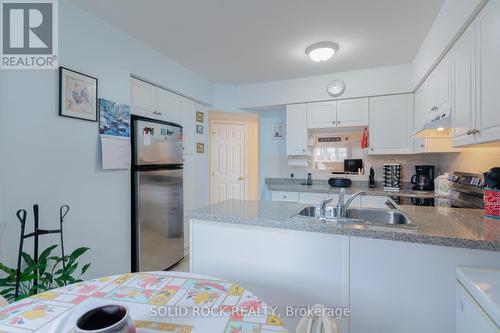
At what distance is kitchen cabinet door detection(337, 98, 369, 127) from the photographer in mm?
3244

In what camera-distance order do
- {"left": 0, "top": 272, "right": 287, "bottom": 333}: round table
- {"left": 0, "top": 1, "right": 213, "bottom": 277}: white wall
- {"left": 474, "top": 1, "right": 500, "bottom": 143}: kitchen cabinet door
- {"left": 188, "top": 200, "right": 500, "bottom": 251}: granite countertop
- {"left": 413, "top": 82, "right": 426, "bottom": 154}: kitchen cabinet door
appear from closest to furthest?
{"left": 0, "top": 272, "right": 287, "bottom": 333}: round table < {"left": 188, "top": 200, "right": 500, "bottom": 251}: granite countertop < {"left": 474, "top": 1, "right": 500, "bottom": 143}: kitchen cabinet door < {"left": 0, "top": 1, "right": 213, "bottom": 277}: white wall < {"left": 413, "top": 82, "right": 426, "bottom": 154}: kitchen cabinet door

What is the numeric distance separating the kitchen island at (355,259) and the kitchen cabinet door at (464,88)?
0.52 metres

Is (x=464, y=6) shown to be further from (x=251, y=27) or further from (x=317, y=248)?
(x=317, y=248)

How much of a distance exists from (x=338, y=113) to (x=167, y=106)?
7.45 feet

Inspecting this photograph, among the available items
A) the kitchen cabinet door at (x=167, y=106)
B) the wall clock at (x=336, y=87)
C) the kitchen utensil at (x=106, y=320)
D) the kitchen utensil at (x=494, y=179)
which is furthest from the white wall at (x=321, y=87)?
the kitchen utensil at (x=106, y=320)

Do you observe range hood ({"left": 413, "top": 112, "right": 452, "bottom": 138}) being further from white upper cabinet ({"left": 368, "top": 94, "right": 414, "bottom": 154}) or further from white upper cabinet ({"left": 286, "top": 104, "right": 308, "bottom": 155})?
white upper cabinet ({"left": 286, "top": 104, "right": 308, "bottom": 155})

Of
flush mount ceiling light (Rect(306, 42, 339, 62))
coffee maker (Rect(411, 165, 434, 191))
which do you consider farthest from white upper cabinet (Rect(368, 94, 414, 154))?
flush mount ceiling light (Rect(306, 42, 339, 62))

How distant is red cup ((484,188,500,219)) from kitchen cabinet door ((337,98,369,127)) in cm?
204

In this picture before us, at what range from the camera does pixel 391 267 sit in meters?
1.18

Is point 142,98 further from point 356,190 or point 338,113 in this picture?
point 356,190

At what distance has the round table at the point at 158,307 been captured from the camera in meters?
0.69

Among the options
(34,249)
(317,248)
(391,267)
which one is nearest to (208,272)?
(317,248)

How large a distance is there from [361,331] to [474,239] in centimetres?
67

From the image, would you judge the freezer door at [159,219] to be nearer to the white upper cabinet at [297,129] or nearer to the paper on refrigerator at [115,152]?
the paper on refrigerator at [115,152]
